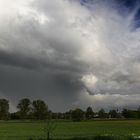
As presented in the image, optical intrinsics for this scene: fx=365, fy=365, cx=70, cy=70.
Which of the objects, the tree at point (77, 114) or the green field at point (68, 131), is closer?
the green field at point (68, 131)

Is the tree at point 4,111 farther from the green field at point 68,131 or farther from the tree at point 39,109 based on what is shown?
the green field at point 68,131

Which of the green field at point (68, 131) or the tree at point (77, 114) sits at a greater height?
the tree at point (77, 114)

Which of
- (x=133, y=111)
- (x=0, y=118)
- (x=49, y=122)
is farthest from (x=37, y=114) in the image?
(x=49, y=122)

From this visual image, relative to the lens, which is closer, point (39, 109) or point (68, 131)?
point (68, 131)

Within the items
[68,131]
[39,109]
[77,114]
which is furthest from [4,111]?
[68,131]

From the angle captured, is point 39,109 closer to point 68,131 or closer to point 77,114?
point 77,114

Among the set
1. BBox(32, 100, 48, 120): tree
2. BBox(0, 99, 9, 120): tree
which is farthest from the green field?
BBox(0, 99, 9, 120): tree

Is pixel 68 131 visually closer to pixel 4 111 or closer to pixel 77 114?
A: pixel 77 114

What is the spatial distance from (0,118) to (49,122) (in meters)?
160

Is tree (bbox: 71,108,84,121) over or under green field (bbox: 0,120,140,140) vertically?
over

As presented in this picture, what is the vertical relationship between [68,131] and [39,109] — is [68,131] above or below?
below

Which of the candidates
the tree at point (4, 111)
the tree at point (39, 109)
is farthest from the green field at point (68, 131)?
the tree at point (4, 111)

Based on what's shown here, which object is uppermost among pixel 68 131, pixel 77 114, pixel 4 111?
pixel 4 111

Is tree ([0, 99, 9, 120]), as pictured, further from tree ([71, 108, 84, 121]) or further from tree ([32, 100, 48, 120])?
tree ([71, 108, 84, 121])
